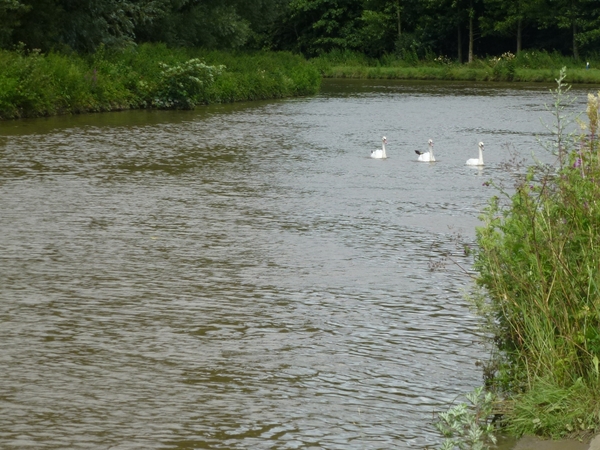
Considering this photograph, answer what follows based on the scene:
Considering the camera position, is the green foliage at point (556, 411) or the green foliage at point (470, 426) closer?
the green foliage at point (470, 426)

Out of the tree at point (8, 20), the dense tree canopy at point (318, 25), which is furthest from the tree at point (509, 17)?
the tree at point (8, 20)

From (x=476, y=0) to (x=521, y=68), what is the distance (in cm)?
1374

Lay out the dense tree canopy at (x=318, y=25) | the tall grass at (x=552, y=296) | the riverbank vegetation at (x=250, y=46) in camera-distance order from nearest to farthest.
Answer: the tall grass at (x=552, y=296) → the riverbank vegetation at (x=250, y=46) → the dense tree canopy at (x=318, y=25)

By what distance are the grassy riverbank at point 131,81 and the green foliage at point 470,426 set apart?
21.2m

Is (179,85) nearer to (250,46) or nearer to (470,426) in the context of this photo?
(470,426)

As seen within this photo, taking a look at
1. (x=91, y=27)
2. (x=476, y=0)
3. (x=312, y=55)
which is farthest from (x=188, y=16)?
(x=312, y=55)

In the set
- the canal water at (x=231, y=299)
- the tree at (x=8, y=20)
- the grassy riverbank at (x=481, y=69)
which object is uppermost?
the tree at (x=8, y=20)

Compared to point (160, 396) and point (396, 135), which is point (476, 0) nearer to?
point (396, 135)

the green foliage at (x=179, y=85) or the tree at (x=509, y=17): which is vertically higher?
the tree at (x=509, y=17)

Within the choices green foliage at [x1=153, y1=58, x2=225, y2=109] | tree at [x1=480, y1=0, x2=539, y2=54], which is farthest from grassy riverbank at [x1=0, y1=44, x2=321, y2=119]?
tree at [x1=480, y1=0, x2=539, y2=54]

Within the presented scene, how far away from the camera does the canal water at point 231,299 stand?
6230mm

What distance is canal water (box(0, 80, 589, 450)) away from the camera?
623 centimetres

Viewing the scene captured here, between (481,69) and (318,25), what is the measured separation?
70.2 feet

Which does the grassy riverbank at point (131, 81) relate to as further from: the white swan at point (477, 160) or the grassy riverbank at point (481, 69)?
the grassy riverbank at point (481, 69)
